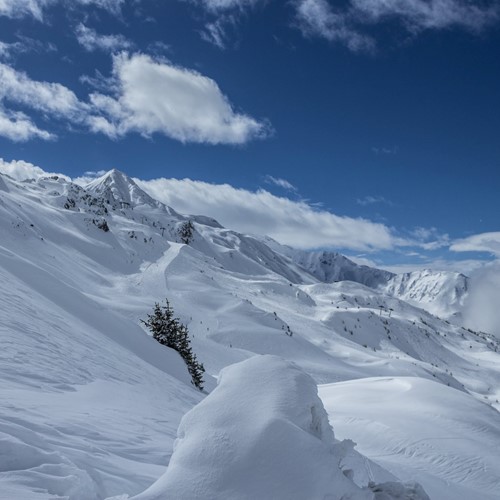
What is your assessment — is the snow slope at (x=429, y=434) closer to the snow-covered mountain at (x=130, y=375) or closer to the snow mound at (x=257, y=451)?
the snow-covered mountain at (x=130, y=375)

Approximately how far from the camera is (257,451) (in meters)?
3.68

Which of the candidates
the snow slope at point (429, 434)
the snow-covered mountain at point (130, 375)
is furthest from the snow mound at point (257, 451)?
the snow slope at point (429, 434)

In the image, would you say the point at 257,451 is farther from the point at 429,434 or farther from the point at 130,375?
the point at 429,434

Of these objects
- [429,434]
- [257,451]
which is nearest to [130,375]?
[257,451]

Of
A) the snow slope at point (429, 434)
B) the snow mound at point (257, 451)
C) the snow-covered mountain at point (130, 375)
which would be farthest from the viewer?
the snow slope at point (429, 434)

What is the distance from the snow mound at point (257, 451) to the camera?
346 cm

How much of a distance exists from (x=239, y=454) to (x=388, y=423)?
976 cm

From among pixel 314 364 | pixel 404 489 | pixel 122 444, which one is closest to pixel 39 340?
pixel 122 444

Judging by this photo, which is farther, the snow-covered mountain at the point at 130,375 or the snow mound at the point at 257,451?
the snow-covered mountain at the point at 130,375

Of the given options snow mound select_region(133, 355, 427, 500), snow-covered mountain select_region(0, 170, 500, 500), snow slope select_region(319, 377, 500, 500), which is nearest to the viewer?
snow mound select_region(133, 355, 427, 500)

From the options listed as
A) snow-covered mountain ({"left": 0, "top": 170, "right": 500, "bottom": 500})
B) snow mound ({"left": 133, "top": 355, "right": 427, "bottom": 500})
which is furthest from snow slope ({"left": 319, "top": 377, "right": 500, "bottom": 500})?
snow mound ({"left": 133, "top": 355, "right": 427, "bottom": 500})

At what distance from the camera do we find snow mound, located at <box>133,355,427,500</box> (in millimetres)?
3459

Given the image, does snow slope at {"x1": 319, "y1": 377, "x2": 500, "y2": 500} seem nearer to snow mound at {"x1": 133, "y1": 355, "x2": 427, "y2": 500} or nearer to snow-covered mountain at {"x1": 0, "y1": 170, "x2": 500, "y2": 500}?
snow-covered mountain at {"x1": 0, "y1": 170, "x2": 500, "y2": 500}

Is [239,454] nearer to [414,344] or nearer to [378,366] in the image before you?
[378,366]
